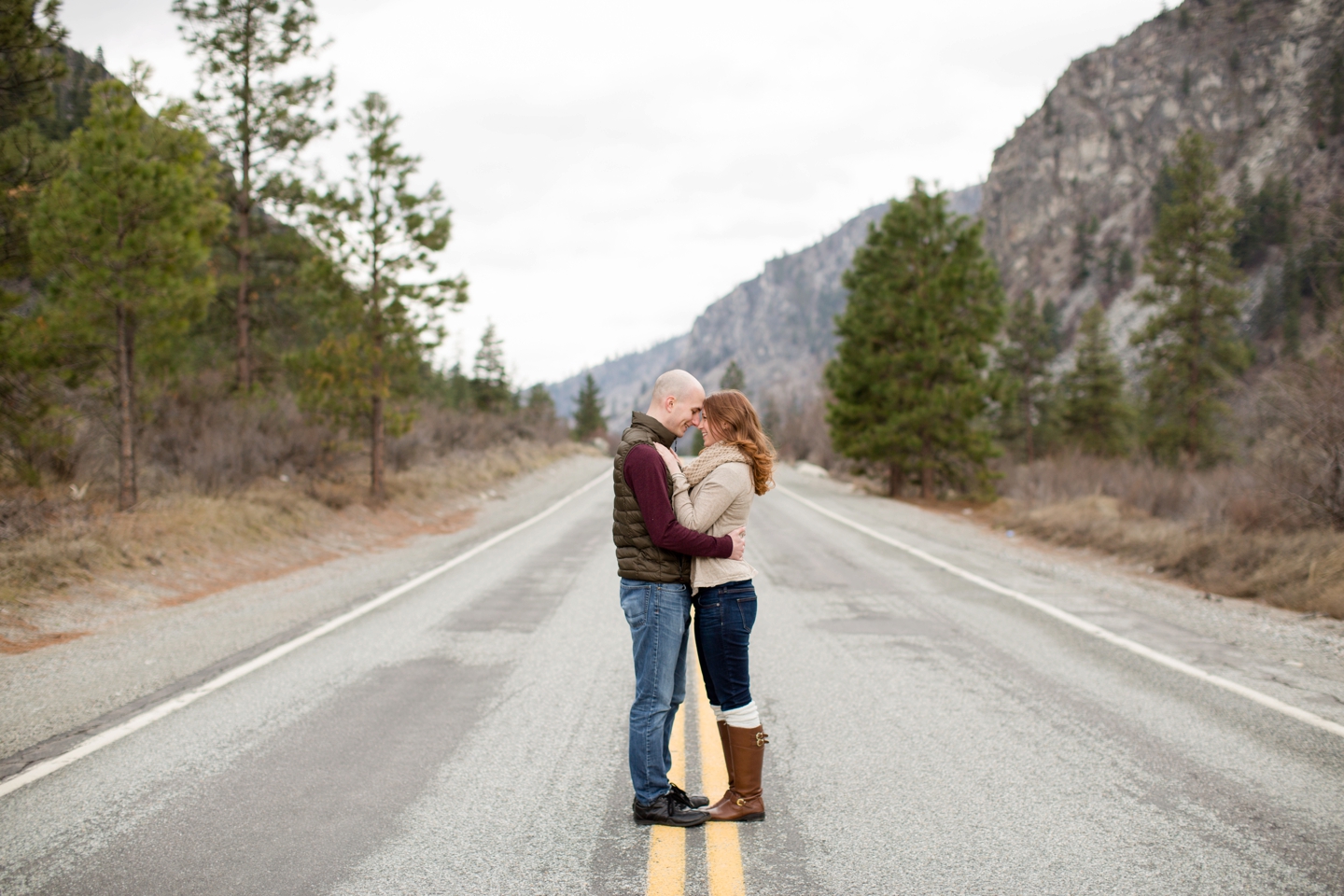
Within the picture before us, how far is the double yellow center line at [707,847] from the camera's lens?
2.85 metres

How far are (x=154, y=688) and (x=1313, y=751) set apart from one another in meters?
6.87

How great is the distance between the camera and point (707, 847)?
3176 mm

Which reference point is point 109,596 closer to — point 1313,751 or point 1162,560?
point 1313,751

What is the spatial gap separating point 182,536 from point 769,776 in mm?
9472

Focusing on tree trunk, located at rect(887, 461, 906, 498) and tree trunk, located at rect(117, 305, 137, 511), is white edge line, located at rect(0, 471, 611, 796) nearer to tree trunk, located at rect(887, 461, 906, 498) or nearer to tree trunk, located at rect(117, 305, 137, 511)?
tree trunk, located at rect(117, 305, 137, 511)

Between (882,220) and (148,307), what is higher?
(882,220)

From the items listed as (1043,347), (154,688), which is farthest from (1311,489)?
(1043,347)

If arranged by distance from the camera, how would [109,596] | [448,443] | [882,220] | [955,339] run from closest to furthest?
[109,596] < [955,339] < [882,220] < [448,443]

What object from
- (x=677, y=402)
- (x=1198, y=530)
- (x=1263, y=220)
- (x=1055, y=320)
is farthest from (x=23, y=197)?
(x=1263, y=220)

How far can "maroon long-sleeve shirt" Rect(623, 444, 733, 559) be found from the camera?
10.8 ft

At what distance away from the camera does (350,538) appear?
1359 cm

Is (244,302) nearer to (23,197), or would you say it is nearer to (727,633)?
(23,197)

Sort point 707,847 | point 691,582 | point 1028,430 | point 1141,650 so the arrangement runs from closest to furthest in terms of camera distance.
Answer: point 707,847 < point 691,582 < point 1141,650 < point 1028,430

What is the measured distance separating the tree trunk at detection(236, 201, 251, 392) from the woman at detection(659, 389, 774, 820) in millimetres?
17967
